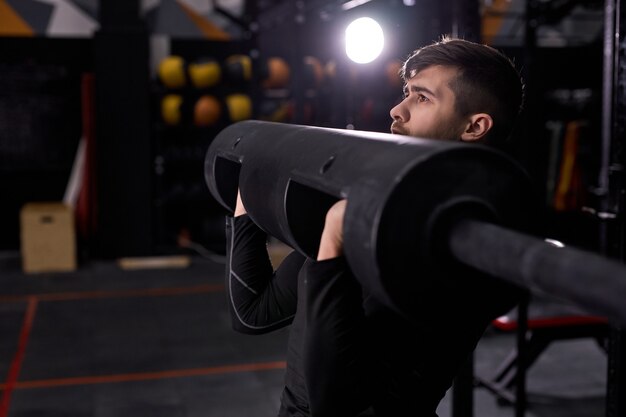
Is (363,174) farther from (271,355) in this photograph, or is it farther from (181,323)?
(181,323)

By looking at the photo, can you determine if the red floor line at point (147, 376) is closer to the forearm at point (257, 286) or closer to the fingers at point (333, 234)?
the forearm at point (257, 286)

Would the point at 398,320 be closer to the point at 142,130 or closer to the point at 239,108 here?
the point at 239,108

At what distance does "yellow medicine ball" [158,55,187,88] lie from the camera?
250 inches

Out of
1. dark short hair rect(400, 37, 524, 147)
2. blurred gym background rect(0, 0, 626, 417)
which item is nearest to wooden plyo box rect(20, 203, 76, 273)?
blurred gym background rect(0, 0, 626, 417)

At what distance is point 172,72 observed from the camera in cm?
636

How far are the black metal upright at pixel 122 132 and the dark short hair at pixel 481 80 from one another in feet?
19.2

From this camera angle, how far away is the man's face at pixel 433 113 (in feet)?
3.23

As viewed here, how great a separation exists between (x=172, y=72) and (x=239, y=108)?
0.64 metres

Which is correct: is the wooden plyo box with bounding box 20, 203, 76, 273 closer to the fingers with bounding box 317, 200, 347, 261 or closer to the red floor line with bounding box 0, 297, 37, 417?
the red floor line with bounding box 0, 297, 37, 417

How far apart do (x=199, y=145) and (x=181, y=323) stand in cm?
257

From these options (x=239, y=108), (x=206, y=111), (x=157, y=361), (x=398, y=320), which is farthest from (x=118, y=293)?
(x=398, y=320)

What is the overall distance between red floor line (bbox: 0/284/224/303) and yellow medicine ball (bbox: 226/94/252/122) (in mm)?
1533

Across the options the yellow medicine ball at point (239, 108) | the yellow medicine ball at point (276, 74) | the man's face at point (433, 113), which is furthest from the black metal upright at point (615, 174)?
the yellow medicine ball at point (239, 108)

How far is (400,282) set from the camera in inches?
25.4
